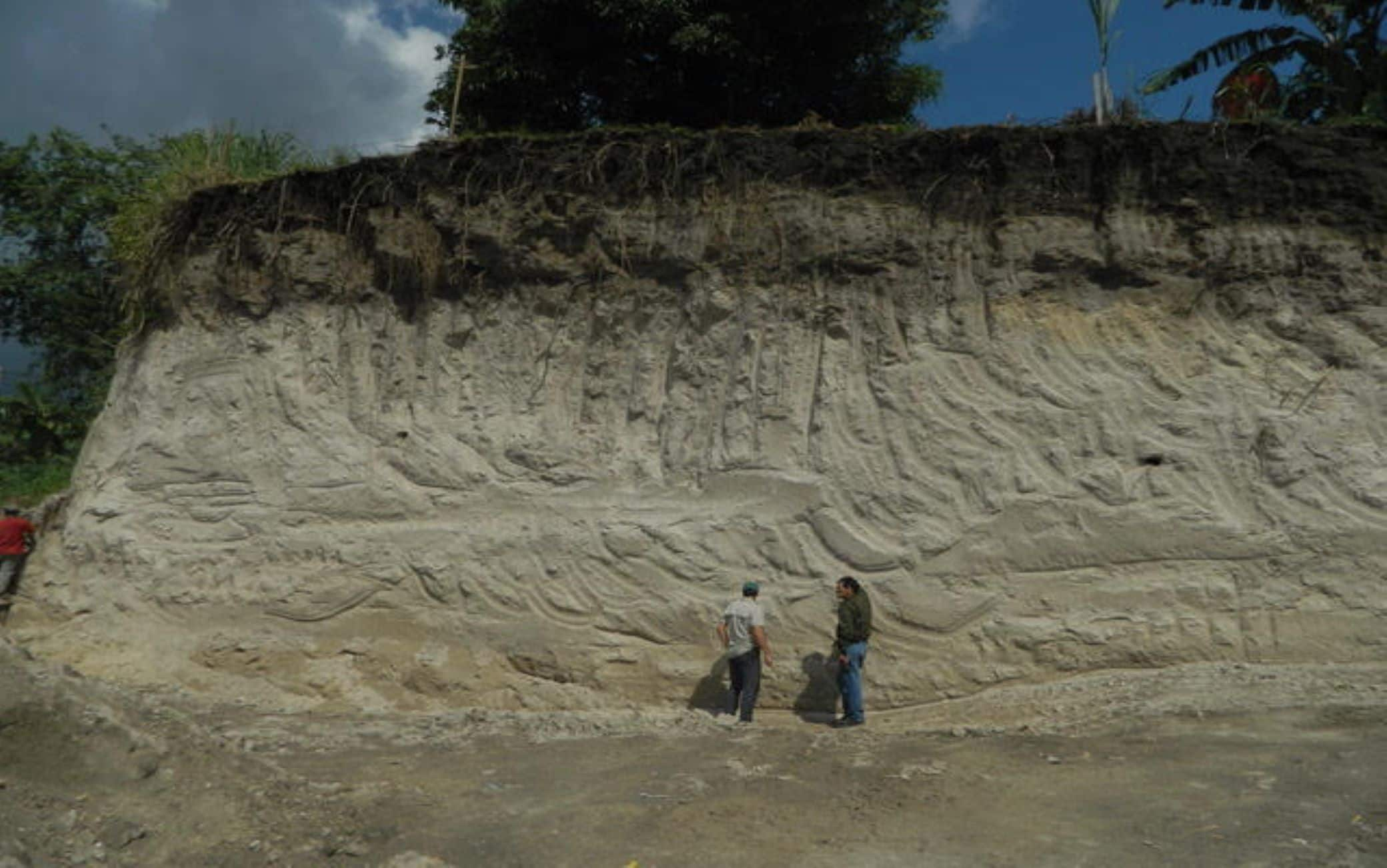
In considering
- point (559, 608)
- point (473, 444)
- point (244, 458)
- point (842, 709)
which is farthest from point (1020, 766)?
point (244, 458)

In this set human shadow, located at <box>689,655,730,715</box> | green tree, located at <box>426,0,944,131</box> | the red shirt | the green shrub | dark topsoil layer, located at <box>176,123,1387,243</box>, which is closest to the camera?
human shadow, located at <box>689,655,730,715</box>

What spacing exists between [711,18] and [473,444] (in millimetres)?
7458

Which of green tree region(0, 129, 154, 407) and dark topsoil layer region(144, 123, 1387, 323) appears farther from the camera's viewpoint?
green tree region(0, 129, 154, 407)

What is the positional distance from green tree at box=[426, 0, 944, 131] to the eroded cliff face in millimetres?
4867

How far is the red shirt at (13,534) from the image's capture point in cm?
1001

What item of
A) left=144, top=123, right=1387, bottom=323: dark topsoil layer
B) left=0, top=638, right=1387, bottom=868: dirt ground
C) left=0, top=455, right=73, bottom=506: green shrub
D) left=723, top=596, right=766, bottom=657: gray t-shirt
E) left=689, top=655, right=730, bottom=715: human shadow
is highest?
left=144, top=123, right=1387, bottom=323: dark topsoil layer

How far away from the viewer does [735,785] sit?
21.1ft

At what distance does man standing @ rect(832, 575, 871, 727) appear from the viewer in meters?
8.27

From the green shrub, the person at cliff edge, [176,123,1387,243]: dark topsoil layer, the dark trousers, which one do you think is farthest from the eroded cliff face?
the green shrub

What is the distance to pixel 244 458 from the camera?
33.5 feet

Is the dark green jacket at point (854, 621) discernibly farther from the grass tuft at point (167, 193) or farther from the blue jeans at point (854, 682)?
the grass tuft at point (167, 193)

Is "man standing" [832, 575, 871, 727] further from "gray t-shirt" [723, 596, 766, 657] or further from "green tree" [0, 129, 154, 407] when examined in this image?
"green tree" [0, 129, 154, 407]

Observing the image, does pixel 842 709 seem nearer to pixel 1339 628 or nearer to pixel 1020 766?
pixel 1020 766

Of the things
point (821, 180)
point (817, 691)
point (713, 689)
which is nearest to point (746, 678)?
point (713, 689)
